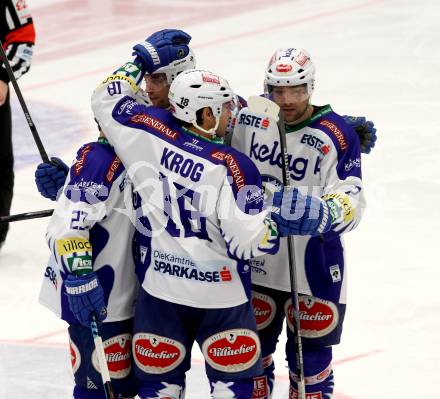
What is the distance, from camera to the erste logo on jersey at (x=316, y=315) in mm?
4441

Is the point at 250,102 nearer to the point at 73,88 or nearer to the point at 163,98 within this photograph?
the point at 163,98

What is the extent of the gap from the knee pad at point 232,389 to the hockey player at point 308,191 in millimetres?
469

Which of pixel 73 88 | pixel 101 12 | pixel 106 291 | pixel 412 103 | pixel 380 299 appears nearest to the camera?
pixel 106 291

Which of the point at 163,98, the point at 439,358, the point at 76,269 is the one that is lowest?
the point at 439,358

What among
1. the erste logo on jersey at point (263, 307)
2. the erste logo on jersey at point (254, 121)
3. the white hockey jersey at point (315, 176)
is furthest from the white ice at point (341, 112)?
the erste logo on jersey at point (254, 121)

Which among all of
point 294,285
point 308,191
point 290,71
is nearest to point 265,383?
point 294,285

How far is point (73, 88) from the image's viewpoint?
10.2 metres

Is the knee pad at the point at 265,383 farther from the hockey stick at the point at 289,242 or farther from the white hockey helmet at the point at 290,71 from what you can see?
the white hockey helmet at the point at 290,71

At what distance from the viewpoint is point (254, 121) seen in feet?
14.1

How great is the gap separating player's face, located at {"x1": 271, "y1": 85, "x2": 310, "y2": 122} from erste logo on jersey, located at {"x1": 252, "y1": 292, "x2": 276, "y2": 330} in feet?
2.33

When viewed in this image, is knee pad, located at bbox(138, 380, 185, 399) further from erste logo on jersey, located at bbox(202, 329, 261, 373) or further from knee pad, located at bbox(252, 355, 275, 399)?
knee pad, located at bbox(252, 355, 275, 399)

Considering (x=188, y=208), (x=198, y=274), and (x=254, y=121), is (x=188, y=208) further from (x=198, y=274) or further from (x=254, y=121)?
(x=254, y=121)

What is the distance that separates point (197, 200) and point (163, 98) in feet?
1.64

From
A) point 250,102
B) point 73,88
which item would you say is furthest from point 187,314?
point 73,88
